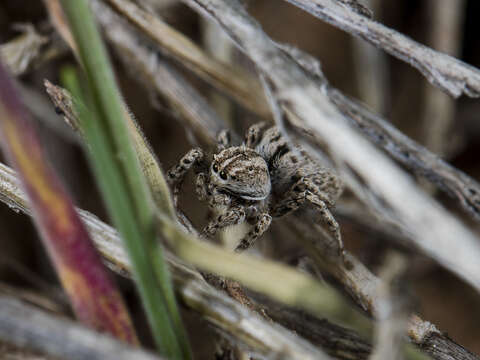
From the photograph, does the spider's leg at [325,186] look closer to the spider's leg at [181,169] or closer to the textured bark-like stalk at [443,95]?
the spider's leg at [181,169]

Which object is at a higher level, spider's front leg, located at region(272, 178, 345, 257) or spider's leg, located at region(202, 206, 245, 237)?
spider's leg, located at region(202, 206, 245, 237)

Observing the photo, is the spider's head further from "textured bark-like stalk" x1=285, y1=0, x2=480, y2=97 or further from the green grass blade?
the green grass blade

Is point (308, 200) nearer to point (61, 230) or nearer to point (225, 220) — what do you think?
point (225, 220)

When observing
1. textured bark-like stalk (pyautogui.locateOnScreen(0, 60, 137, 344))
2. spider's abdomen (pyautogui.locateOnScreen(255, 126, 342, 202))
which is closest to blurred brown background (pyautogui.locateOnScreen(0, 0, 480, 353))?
spider's abdomen (pyautogui.locateOnScreen(255, 126, 342, 202))

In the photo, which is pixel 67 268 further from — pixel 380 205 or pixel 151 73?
pixel 151 73

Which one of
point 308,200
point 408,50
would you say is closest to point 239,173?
point 308,200

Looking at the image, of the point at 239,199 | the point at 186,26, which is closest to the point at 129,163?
the point at 239,199

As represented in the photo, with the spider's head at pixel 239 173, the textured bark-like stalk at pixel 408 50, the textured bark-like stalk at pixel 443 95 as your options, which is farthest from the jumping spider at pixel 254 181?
the textured bark-like stalk at pixel 443 95
